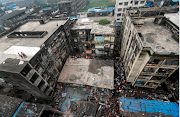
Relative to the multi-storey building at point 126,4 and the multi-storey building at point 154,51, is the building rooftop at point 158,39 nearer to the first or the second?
the multi-storey building at point 154,51

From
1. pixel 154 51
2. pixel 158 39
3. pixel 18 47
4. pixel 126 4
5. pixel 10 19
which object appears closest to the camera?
pixel 154 51

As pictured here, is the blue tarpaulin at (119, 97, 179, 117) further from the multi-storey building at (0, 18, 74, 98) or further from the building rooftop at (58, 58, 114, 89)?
the multi-storey building at (0, 18, 74, 98)

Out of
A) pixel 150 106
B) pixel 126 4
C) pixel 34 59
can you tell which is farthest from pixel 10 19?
pixel 150 106

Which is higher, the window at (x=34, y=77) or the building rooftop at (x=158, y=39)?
the building rooftop at (x=158, y=39)

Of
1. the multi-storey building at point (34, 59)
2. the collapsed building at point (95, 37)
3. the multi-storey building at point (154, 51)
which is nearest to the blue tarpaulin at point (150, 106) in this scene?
the multi-storey building at point (154, 51)

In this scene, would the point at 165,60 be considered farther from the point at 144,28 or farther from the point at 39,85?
the point at 39,85

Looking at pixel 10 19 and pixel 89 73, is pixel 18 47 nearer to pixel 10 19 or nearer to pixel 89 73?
pixel 89 73

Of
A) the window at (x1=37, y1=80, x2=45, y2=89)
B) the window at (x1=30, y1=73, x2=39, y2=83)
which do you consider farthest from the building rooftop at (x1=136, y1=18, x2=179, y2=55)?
the window at (x1=37, y1=80, x2=45, y2=89)
